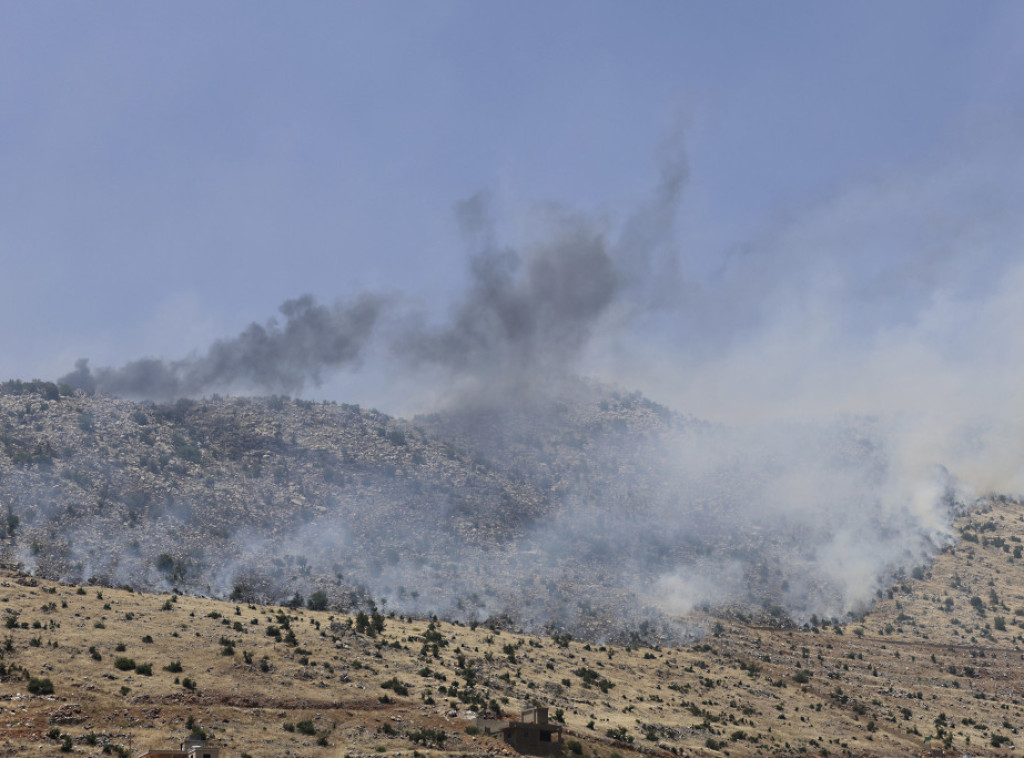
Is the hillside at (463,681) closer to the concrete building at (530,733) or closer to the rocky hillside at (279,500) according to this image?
the concrete building at (530,733)

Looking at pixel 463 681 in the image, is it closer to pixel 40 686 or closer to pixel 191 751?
pixel 191 751

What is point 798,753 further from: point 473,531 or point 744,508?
point 744,508

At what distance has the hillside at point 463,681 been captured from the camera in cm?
6725

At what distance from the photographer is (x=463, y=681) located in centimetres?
8606

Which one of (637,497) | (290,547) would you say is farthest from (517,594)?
(637,497)

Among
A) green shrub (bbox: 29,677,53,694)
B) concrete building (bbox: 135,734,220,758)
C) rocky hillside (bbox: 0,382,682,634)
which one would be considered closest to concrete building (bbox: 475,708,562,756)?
concrete building (bbox: 135,734,220,758)

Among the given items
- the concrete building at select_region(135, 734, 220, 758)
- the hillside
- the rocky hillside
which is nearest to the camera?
the concrete building at select_region(135, 734, 220, 758)

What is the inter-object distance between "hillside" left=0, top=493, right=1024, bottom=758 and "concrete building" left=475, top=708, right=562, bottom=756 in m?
1.75

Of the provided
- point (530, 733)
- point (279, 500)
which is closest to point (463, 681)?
point (530, 733)

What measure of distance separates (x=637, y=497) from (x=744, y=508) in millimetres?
19793

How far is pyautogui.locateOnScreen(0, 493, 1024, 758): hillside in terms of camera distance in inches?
2648

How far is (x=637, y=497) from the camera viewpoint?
6683 inches

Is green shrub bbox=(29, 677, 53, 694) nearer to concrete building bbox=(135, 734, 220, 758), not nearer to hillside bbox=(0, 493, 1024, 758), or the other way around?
hillside bbox=(0, 493, 1024, 758)

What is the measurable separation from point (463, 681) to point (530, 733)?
15.0 m
